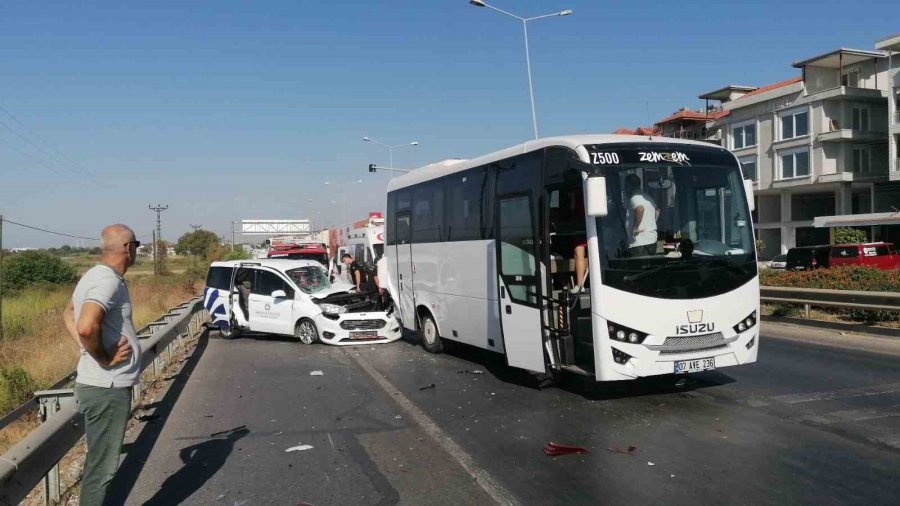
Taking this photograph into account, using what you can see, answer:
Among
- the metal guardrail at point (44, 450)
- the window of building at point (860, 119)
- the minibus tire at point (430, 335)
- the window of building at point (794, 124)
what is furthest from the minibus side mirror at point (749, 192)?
the window of building at point (860, 119)

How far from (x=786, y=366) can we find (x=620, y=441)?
5.02 meters

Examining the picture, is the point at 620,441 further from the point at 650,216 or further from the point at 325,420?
the point at 325,420

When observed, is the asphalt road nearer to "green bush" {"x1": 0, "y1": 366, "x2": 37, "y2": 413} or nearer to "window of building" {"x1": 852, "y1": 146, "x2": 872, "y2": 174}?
"green bush" {"x1": 0, "y1": 366, "x2": 37, "y2": 413}

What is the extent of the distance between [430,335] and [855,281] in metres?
11.0

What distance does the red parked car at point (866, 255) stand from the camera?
30.3 m

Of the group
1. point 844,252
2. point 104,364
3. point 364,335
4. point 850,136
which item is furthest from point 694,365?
point 850,136

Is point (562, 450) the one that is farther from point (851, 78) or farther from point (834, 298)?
point (851, 78)

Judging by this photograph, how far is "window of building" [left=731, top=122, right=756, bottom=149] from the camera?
57906 millimetres

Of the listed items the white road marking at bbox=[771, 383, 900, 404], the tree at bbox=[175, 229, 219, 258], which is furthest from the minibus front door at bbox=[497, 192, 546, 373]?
the tree at bbox=[175, 229, 219, 258]

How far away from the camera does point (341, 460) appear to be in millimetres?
6512

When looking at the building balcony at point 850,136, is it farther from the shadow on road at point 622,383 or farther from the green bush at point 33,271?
the green bush at point 33,271

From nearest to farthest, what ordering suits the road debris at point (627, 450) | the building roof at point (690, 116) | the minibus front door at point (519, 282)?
1. the road debris at point (627, 450)
2. the minibus front door at point (519, 282)
3. the building roof at point (690, 116)

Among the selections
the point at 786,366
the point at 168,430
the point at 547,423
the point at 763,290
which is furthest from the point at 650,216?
the point at 763,290

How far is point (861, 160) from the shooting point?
51.5 metres
